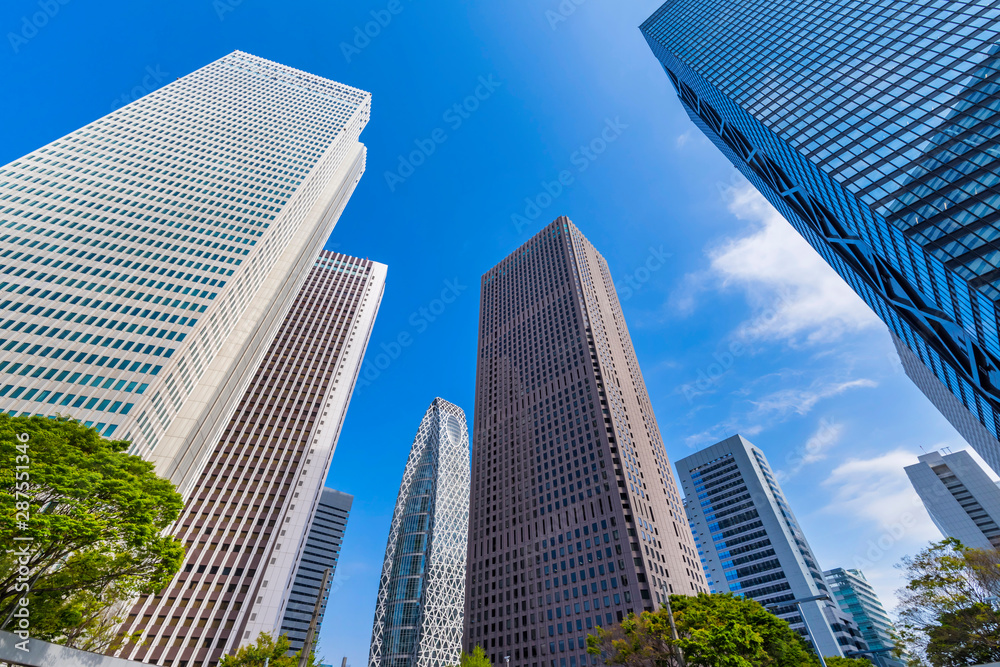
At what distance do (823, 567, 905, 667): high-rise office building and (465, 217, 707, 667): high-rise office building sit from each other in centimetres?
9578

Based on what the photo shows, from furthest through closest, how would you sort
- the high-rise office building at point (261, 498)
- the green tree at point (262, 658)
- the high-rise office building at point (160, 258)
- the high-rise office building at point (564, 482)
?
the high-rise office building at point (564, 482), the high-rise office building at point (261, 498), the high-rise office building at point (160, 258), the green tree at point (262, 658)

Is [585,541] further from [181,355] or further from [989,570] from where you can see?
[181,355]

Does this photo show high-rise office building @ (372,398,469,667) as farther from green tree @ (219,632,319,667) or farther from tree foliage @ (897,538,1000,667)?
tree foliage @ (897,538,1000,667)

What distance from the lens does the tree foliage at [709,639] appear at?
29812 millimetres

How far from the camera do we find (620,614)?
70688 mm

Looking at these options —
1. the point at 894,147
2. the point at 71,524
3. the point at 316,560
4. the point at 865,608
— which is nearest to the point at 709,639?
the point at 71,524

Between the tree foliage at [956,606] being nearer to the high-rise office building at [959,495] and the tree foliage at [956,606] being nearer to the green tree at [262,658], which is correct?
the green tree at [262,658]

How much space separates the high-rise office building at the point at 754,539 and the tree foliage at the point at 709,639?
96.3m

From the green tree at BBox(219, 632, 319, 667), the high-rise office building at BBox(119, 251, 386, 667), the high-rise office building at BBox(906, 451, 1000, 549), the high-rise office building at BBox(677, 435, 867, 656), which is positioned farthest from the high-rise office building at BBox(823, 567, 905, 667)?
the green tree at BBox(219, 632, 319, 667)

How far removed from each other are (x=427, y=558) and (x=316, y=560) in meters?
64.1

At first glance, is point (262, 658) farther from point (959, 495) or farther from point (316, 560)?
point (959, 495)

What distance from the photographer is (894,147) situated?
5784 cm

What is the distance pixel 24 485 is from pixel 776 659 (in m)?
50.6

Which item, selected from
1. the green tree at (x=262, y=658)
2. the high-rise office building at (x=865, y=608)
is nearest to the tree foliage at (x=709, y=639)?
the green tree at (x=262, y=658)
